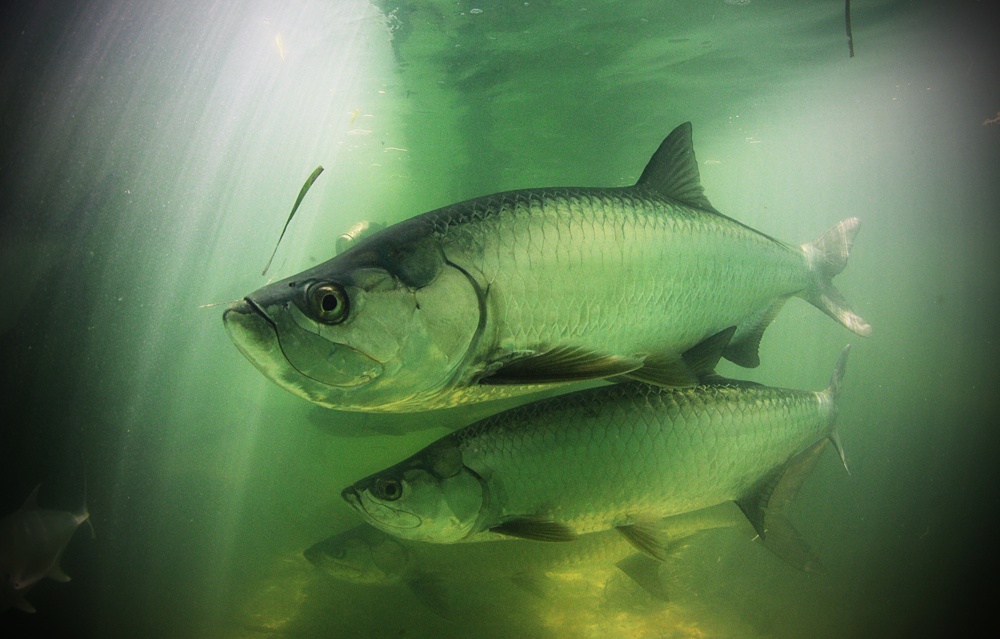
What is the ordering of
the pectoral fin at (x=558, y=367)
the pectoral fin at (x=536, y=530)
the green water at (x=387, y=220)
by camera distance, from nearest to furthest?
the pectoral fin at (x=558, y=367)
the pectoral fin at (x=536, y=530)
the green water at (x=387, y=220)

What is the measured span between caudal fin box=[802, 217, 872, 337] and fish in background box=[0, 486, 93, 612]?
21.4 ft

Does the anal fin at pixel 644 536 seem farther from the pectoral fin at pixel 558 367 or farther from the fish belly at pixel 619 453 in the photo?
the pectoral fin at pixel 558 367

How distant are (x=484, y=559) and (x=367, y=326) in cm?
402

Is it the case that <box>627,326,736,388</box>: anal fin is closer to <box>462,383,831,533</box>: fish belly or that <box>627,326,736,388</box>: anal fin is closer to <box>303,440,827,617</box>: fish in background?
<box>462,383,831,533</box>: fish belly

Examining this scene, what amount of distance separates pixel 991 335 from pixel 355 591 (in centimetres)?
1825

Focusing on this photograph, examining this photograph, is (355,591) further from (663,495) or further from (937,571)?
(937,571)

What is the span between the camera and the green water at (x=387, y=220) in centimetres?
593

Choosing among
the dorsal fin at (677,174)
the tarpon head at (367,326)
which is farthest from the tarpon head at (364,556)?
the dorsal fin at (677,174)

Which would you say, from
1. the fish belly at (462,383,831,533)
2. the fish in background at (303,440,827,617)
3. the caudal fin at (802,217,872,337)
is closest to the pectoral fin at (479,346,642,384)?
the fish belly at (462,383,831,533)

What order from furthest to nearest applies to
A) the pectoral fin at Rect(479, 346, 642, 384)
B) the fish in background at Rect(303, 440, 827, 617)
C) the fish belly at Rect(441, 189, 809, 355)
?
1. the fish in background at Rect(303, 440, 827, 617)
2. the fish belly at Rect(441, 189, 809, 355)
3. the pectoral fin at Rect(479, 346, 642, 384)

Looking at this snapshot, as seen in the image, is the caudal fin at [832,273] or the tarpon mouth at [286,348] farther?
the caudal fin at [832,273]

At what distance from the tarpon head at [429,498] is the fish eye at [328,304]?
4.42ft

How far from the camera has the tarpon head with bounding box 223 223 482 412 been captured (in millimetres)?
1473

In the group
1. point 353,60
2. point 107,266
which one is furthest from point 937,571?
point 353,60
